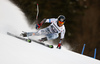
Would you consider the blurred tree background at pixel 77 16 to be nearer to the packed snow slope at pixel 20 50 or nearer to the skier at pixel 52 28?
the packed snow slope at pixel 20 50

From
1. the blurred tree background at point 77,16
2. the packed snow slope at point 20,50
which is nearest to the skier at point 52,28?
the packed snow slope at point 20,50

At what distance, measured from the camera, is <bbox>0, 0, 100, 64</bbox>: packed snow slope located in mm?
1336

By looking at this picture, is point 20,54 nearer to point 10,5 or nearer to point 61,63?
point 61,63

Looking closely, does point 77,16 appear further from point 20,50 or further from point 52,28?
point 20,50

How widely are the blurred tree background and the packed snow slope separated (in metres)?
0.89

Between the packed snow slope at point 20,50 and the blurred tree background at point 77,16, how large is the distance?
2.93ft

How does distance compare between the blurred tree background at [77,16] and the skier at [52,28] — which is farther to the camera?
the blurred tree background at [77,16]

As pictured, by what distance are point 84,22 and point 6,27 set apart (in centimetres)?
385

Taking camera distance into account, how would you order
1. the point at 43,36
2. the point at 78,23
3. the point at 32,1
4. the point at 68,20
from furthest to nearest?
the point at 78,23, the point at 68,20, the point at 32,1, the point at 43,36

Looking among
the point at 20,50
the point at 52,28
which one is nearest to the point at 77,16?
the point at 52,28

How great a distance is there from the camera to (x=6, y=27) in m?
2.29

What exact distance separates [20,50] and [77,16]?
396 centimetres

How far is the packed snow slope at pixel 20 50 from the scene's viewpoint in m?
1.34

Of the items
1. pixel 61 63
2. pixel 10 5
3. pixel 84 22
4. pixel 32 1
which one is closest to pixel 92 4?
pixel 84 22
